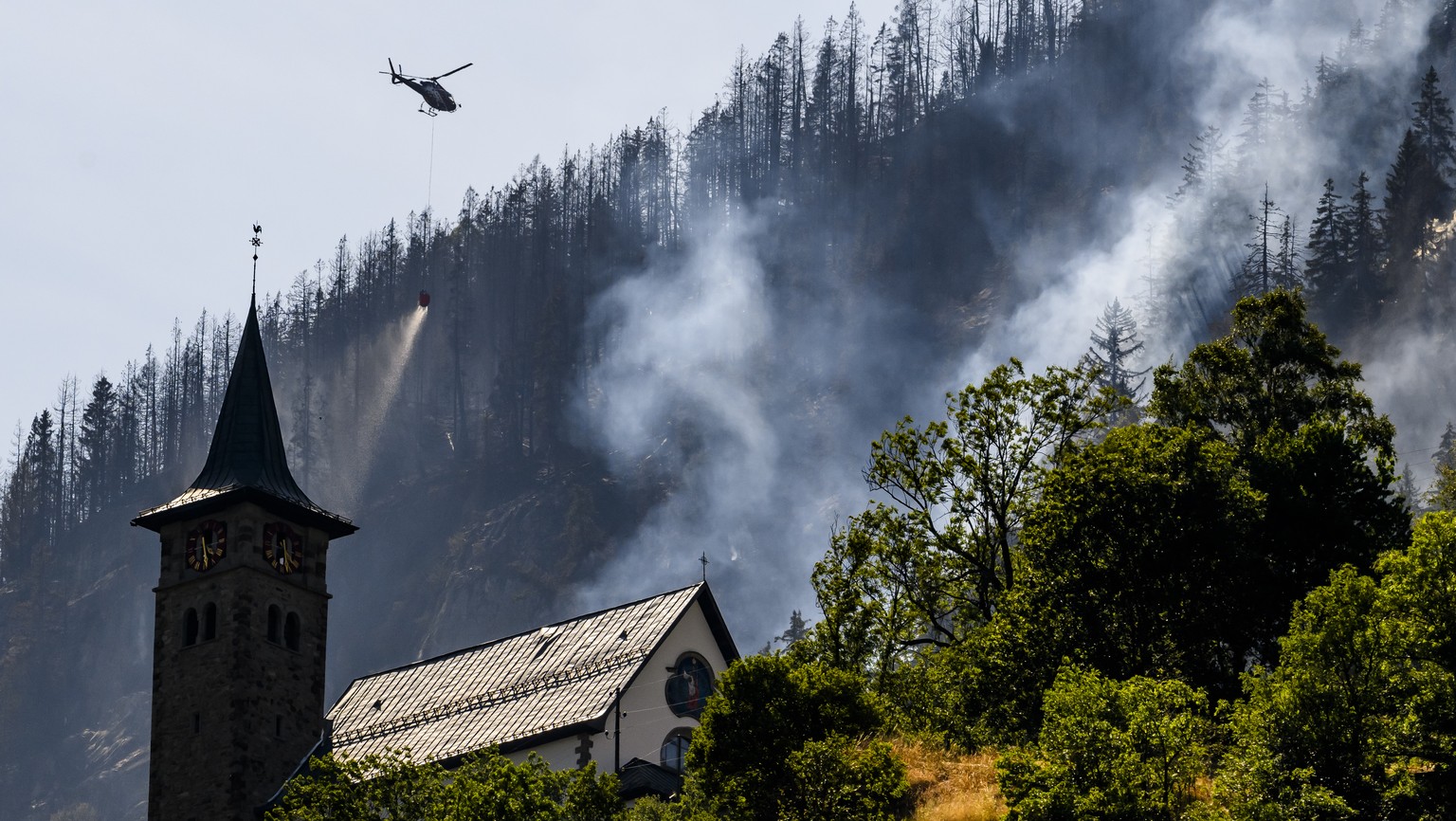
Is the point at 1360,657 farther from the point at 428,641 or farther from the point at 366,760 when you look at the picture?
the point at 428,641

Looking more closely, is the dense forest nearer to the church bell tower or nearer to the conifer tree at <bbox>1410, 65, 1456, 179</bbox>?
the conifer tree at <bbox>1410, 65, 1456, 179</bbox>

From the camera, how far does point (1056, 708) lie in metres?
36.9

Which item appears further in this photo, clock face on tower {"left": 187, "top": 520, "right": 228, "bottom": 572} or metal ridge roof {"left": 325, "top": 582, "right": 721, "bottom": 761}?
clock face on tower {"left": 187, "top": 520, "right": 228, "bottom": 572}

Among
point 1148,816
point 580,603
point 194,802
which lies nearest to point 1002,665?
point 1148,816

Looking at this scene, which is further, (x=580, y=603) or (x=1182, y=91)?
(x=1182, y=91)

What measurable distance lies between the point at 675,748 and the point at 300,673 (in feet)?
58.3

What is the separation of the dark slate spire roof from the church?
0.08 m

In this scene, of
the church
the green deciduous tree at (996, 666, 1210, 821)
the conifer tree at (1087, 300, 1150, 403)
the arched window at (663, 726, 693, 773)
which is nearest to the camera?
the green deciduous tree at (996, 666, 1210, 821)

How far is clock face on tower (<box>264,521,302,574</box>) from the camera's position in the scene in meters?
73.1

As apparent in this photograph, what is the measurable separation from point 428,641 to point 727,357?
41.3 m

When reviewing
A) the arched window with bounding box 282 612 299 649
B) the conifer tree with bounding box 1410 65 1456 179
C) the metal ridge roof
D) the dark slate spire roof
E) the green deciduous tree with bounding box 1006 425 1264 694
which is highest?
the conifer tree with bounding box 1410 65 1456 179

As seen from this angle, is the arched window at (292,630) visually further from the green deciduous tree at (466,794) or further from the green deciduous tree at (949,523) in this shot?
the green deciduous tree at (949,523)

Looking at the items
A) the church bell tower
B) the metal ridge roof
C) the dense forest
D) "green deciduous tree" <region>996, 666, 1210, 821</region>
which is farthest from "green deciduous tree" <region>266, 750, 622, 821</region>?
the dense forest

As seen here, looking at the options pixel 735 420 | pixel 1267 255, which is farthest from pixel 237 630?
pixel 1267 255
